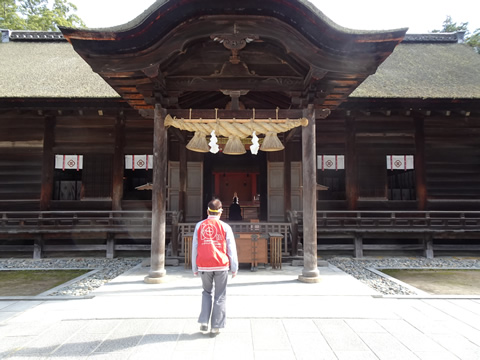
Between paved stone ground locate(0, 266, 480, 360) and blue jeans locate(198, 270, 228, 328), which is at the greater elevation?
blue jeans locate(198, 270, 228, 328)

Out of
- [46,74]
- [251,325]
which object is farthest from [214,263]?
[46,74]

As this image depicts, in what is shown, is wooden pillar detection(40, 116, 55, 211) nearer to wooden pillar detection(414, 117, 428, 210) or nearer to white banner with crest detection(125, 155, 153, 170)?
white banner with crest detection(125, 155, 153, 170)

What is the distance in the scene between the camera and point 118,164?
34.6ft

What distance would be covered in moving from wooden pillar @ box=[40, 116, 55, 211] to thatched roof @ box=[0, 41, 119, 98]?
132cm

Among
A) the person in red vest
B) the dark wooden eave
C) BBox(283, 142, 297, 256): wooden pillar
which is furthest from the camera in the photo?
BBox(283, 142, 297, 256): wooden pillar

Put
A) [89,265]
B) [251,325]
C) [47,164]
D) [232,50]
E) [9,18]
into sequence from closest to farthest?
[251,325] < [232,50] < [89,265] < [47,164] < [9,18]

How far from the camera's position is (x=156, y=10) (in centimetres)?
498

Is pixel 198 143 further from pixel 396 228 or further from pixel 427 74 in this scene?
pixel 427 74

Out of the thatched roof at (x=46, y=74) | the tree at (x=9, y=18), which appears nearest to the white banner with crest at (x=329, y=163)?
the thatched roof at (x=46, y=74)

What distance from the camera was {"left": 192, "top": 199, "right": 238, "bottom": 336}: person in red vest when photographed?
353 cm

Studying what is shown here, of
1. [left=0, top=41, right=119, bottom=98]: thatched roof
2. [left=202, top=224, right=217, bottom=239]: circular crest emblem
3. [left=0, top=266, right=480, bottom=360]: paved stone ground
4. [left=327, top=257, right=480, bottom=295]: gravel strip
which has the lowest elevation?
[left=327, top=257, right=480, bottom=295]: gravel strip

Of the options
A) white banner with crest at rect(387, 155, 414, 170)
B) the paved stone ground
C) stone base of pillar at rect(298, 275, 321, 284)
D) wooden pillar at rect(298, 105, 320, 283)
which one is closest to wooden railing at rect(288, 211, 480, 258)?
white banner with crest at rect(387, 155, 414, 170)

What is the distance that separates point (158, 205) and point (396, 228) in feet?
26.2

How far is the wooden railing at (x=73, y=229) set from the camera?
31.7 feet
